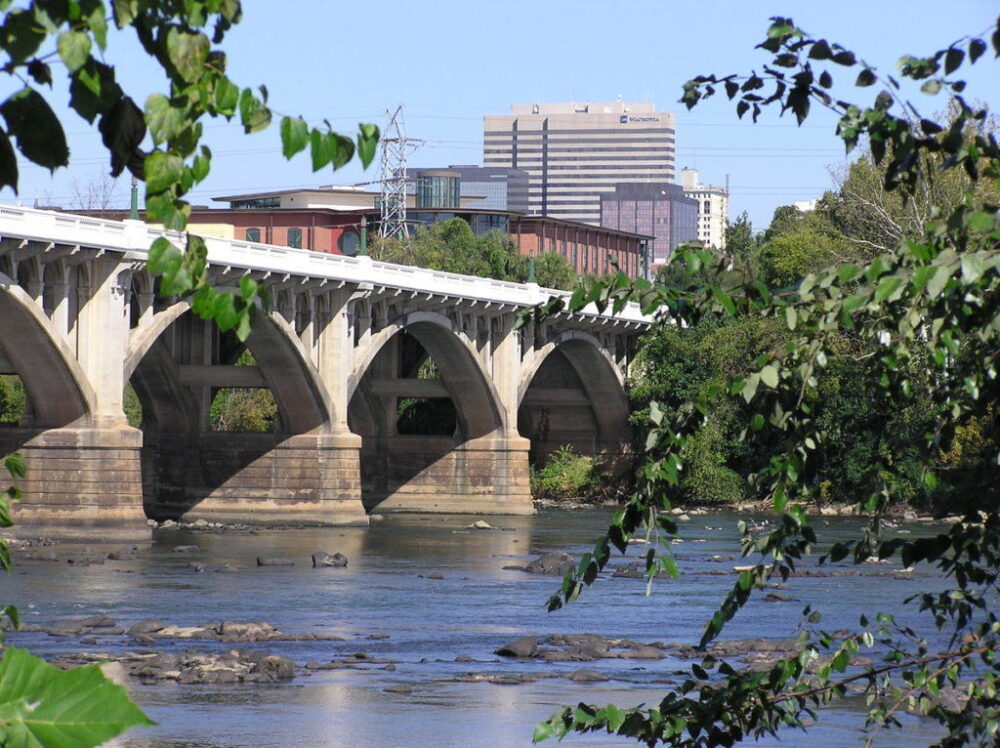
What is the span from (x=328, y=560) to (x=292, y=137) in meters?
40.3

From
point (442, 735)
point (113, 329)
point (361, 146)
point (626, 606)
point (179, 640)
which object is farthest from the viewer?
point (113, 329)

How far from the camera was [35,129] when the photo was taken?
309 centimetres

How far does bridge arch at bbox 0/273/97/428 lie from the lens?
42938mm

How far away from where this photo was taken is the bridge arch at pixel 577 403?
255ft

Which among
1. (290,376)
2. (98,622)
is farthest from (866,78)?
(290,376)

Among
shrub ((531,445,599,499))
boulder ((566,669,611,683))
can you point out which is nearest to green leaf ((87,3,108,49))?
boulder ((566,669,611,683))

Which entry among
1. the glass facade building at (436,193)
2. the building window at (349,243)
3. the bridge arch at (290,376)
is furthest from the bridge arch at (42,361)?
the glass facade building at (436,193)

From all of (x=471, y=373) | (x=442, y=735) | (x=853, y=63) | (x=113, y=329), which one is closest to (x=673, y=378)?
Result: (x=471, y=373)

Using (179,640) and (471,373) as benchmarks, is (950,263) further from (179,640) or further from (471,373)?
(471,373)

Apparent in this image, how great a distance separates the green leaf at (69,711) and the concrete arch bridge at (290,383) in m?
40.3

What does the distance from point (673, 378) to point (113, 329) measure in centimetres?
3462

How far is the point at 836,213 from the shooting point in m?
61.3

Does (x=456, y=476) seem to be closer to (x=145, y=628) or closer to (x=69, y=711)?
(x=145, y=628)

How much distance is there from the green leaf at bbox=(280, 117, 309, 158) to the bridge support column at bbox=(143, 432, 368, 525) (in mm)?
54009
